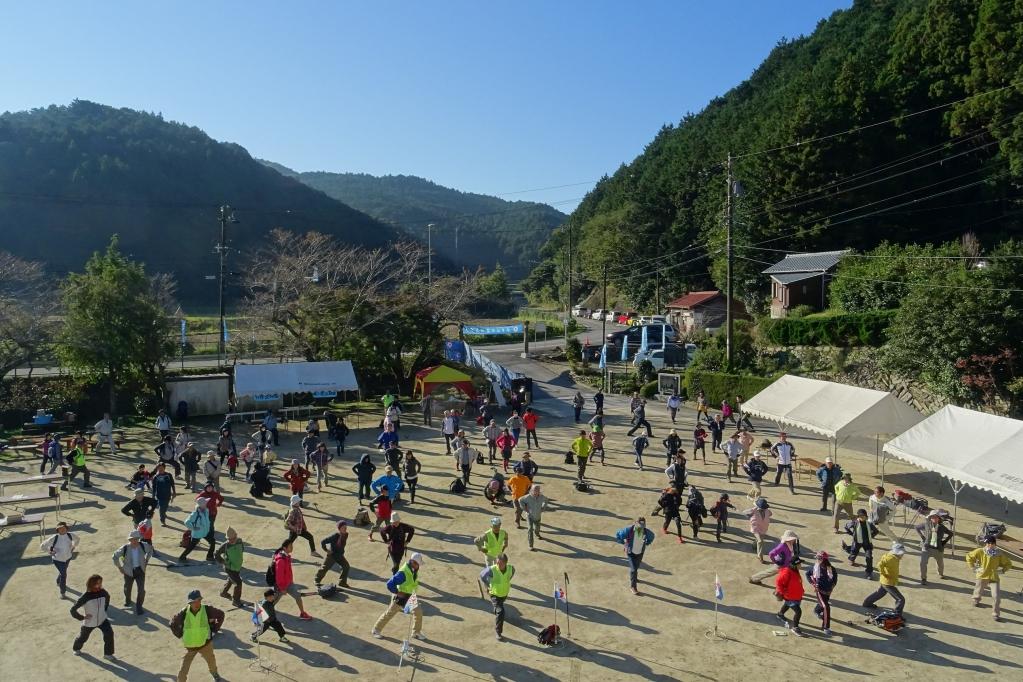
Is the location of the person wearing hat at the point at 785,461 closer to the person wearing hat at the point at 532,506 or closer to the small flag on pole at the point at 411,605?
the person wearing hat at the point at 532,506

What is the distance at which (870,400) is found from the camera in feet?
59.4

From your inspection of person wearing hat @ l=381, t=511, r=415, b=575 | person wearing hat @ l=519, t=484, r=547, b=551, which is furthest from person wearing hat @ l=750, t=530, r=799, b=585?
person wearing hat @ l=381, t=511, r=415, b=575

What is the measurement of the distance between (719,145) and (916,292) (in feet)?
161

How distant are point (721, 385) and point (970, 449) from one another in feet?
52.6

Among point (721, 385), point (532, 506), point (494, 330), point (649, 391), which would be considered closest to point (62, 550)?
point (532, 506)

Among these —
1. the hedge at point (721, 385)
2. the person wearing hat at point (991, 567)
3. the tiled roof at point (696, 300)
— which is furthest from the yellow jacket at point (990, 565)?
the tiled roof at point (696, 300)

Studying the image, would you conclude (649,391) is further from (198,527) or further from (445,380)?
(198,527)

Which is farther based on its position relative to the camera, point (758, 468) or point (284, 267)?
point (284, 267)

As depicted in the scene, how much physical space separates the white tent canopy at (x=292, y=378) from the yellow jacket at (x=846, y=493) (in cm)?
1805

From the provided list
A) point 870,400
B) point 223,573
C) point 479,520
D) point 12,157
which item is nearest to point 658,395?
point 870,400

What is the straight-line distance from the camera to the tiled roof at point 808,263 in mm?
41031

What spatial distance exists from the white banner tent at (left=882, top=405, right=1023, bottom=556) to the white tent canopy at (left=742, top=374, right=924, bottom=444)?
2126mm

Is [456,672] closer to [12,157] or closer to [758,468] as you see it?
[758,468]

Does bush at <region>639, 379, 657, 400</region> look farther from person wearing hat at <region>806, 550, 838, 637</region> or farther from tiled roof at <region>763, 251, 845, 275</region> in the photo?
person wearing hat at <region>806, 550, 838, 637</region>
